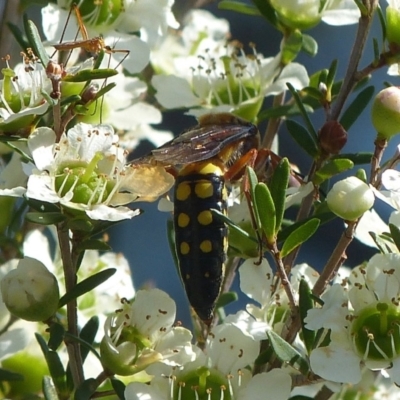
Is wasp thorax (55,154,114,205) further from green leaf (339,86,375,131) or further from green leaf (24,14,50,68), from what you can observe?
green leaf (339,86,375,131)

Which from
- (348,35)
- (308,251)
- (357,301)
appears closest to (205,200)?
(357,301)

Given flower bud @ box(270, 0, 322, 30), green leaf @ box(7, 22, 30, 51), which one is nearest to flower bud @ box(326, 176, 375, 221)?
flower bud @ box(270, 0, 322, 30)

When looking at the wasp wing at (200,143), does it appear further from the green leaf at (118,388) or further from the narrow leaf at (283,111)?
the green leaf at (118,388)

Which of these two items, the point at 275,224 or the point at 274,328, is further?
the point at 274,328

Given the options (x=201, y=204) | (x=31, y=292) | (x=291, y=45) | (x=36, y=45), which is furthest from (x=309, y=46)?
(x=31, y=292)

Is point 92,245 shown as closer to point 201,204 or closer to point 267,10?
point 201,204

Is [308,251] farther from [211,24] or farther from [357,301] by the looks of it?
[357,301]
